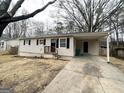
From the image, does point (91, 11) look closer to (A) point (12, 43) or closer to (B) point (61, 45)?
(B) point (61, 45)

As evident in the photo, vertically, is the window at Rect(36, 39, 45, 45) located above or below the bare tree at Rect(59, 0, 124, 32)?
below

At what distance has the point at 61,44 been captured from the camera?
13.2 m

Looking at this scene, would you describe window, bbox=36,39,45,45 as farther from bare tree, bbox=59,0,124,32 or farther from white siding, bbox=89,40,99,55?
bare tree, bbox=59,0,124,32

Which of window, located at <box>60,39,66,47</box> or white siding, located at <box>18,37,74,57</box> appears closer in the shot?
white siding, located at <box>18,37,74,57</box>

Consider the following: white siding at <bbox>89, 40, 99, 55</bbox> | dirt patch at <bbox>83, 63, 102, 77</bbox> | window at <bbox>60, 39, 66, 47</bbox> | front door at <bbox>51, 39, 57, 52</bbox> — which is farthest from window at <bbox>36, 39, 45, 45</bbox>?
dirt patch at <bbox>83, 63, 102, 77</bbox>

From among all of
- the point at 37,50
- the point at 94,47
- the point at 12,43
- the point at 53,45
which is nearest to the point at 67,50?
the point at 53,45

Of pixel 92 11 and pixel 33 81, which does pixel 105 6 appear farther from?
pixel 33 81

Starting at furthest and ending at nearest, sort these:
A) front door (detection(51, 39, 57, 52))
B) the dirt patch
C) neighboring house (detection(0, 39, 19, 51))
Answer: neighboring house (detection(0, 39, 19, 51)) < front door (detection(51, 39, 57, 52)) < the dirt patch

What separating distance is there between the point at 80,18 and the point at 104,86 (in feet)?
57.5

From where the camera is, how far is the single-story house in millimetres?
12484

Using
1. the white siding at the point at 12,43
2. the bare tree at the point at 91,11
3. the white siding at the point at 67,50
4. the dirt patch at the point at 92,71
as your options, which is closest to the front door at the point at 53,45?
the white siding at the point at 67,50

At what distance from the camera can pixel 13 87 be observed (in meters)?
5.55

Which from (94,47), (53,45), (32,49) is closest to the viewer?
(53,45)

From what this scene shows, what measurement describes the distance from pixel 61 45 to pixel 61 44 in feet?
0.38
